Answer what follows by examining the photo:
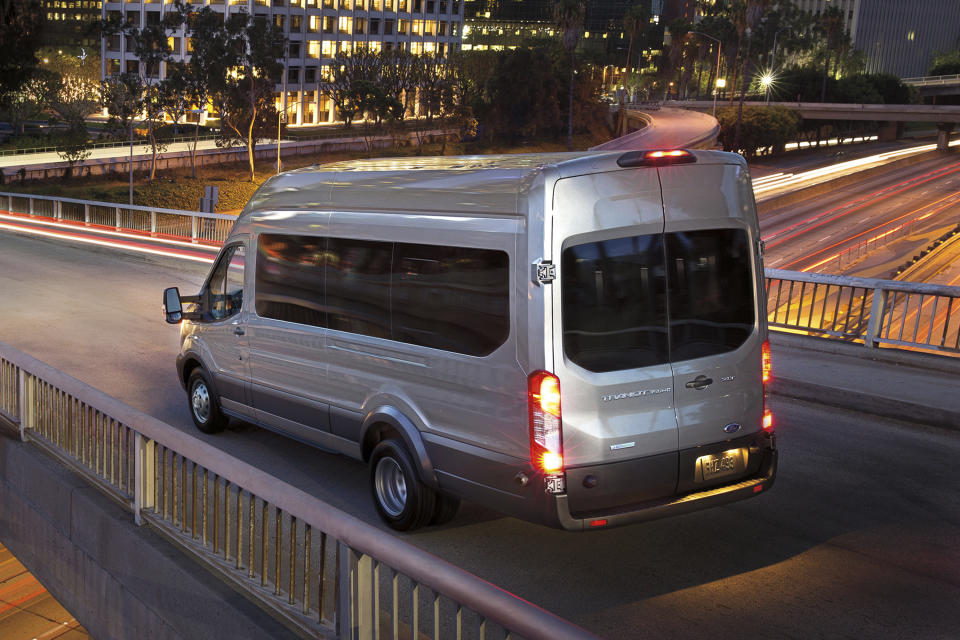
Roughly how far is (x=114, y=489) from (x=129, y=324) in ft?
30.4

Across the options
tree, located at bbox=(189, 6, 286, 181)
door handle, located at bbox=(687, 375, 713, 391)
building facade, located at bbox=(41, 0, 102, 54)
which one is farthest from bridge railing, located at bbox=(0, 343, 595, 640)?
building facade, located at bbox=(41, 0, 102, 54)

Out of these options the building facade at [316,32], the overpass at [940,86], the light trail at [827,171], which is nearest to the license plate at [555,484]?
the light trail at [827,171]

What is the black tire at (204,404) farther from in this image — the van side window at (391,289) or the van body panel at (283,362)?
the van side window at (391,289)

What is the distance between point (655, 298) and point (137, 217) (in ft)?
81.1

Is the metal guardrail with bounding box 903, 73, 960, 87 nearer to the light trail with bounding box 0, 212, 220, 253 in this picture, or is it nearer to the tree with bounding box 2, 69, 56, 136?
the tree with bounding box 2, 69, 56, 136

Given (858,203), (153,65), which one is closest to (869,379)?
(858,203)

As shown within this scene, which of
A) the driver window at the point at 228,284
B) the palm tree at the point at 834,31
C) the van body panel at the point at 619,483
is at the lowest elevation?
the van body panel at the point at 619,483

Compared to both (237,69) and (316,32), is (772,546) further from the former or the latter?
(316,32)

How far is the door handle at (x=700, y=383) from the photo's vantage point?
597 centimetres

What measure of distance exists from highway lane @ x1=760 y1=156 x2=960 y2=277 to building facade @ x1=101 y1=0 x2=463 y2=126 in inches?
2500

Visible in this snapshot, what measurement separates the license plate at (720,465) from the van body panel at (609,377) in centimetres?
24

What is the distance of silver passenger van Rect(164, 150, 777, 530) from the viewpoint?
5.63 metres

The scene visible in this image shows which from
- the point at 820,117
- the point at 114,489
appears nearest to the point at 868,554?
the point at 114,489

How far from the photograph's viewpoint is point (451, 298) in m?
6.25
